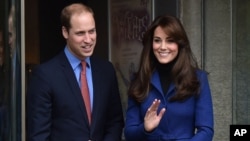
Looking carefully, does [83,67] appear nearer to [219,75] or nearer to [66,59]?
[66,59]

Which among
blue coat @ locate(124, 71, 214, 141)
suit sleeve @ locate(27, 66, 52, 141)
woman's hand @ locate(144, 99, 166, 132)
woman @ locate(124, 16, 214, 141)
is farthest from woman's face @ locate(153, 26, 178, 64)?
suit sleeve @ locate(27, 66, 52, 141)

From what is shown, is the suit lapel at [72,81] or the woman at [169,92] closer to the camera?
the woman at [169,92]

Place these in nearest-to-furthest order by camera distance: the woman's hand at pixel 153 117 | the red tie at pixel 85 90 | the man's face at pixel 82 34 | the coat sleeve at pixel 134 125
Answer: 1. the woman's hand at pixel 153 117
2. the coat sleeve at pixel 134 125
3. the man's face at pixel 82 34
4. the red tie at pixel 85 90

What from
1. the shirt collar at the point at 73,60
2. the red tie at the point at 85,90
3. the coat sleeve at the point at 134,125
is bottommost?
the coat sleeve at the point at 134,125

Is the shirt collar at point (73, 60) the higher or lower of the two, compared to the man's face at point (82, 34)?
lower

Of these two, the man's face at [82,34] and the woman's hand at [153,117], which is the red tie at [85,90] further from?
the woman's hand at [153,117]

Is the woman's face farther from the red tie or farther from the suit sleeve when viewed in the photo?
the suit sleeve

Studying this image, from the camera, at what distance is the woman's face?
3965mm

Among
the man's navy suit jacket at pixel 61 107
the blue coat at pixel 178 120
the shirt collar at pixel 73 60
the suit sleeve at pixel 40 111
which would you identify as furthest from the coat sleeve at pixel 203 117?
the suit sleeve at pixel 40 111

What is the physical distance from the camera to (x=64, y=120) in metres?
4.01

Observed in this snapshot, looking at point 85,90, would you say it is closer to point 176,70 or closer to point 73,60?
point 73,60

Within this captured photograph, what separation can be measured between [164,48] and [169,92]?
30cm

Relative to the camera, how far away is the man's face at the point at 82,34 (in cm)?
399


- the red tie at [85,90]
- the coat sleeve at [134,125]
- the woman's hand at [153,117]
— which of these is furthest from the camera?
the red tie at [85,90]
